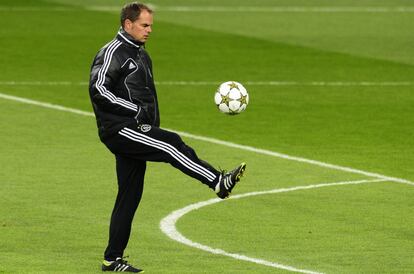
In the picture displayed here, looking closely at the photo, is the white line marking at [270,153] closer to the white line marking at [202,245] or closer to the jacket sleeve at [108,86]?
the white line marking at [202,245]

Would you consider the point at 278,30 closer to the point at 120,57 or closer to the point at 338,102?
the point at 338,102

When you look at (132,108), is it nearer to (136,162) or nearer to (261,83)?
(136,162)

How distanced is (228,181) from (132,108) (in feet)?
3.33

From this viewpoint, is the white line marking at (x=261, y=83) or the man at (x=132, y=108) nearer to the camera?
the man at (x=132, y=108)

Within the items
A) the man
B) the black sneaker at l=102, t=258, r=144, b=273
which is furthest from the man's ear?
the black sneaker at l=102, t=258, r=144, b=273

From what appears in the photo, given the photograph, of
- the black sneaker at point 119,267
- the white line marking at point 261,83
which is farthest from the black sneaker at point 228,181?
the white line marking at point 261,83

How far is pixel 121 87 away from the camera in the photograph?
42.4 feet

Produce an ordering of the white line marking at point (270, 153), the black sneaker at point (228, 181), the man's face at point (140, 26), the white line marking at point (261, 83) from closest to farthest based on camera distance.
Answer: the black sneaker at point (228, 181) < the man's face at point (140, 26) < the white line marking at point (270, 153) < the white line marking at point (261, 83)

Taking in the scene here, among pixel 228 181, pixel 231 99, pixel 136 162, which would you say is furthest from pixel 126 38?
pixel 231 99

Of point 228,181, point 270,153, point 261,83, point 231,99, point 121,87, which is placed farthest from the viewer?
point 261,83

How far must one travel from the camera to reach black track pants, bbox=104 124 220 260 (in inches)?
505

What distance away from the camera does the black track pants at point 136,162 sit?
1282 centimetres

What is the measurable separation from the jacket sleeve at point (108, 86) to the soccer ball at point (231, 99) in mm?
1622

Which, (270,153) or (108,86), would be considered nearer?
(108,86)
